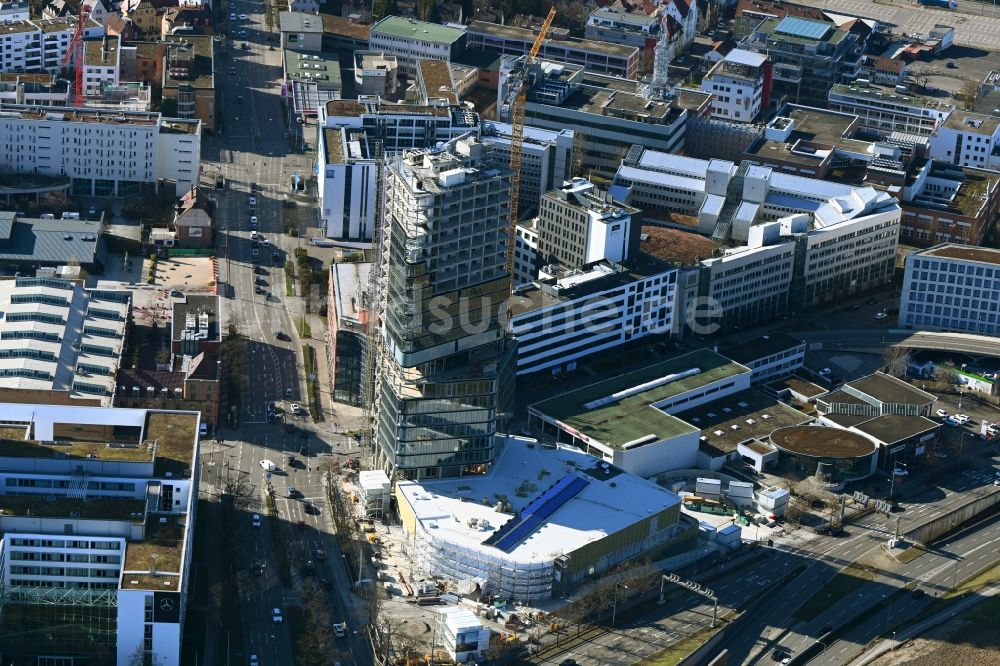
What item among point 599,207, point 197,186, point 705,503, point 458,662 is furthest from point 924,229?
point 458,662

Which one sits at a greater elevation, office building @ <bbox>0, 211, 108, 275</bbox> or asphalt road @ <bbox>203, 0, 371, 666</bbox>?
office building @ <bbox>0, 211, 108, 275</bbox>

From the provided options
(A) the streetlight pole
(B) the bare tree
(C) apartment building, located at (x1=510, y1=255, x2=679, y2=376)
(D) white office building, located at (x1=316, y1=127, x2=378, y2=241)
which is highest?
(D) white office building, located at (x1=316, y1=127, x2=378, y2=241)

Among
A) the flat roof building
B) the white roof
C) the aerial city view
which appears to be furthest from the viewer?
the flat roof building

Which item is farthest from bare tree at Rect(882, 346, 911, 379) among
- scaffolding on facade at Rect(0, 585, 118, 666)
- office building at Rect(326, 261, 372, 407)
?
scaffolding on facade at Rect(0, 585, 118, 666)

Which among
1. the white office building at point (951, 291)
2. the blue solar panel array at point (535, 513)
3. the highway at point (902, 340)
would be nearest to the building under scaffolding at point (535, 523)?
the blue solar panel array at point (535, 513)

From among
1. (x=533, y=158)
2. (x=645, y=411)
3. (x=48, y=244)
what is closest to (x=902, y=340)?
(x=645, y=411)

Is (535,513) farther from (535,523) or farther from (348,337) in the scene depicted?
(348,337)

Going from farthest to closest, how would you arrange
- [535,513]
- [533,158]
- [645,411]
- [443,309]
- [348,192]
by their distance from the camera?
1. [533,158]
2. [348,192]
3. [645,411]
4. [443,309]
5. [535,513]

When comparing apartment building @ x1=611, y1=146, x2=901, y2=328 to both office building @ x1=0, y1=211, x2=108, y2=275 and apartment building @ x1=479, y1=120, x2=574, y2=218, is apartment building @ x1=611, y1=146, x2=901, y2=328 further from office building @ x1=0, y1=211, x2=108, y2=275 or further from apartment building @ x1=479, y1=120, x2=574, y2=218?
office building @ x1=0, y1=211, x2=108, y2=275
